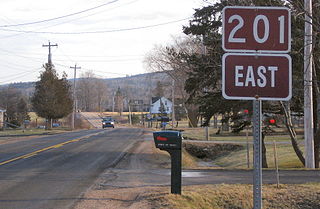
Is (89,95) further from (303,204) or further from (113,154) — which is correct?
(303,204)

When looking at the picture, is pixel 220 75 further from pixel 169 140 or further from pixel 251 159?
pixel 169 140

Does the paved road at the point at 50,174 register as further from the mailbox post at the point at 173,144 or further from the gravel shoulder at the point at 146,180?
the mailbox post at the point at 173,144

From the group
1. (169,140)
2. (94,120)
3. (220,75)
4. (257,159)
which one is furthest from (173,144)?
(94,120)

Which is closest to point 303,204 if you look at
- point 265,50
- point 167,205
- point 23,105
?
point 167,205

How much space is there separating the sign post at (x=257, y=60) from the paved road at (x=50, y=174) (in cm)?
A: 489

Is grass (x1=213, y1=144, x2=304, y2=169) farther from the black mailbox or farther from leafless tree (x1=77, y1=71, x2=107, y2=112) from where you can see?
leafless tree (x1=77, y1=71, x2=107, y2=112)

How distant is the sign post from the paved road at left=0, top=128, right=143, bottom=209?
4887mm

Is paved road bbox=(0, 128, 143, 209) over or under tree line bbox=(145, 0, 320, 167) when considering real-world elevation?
under

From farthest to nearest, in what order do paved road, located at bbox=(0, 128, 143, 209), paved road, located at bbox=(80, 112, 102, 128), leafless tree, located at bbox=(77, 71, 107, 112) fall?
1. leafless tree, located at bbox=(77, 71, 107, 112)
2. paved road, located at bbox=(80, 112, 102, 128)
3. paved road, located at bbox=(0, 128, 143, 209)

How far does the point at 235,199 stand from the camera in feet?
24.9

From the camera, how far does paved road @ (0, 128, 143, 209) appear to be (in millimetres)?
8336

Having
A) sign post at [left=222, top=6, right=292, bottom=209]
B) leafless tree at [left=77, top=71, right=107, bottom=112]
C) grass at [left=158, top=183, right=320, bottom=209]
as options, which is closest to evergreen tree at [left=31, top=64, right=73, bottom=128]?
grass at [left=158, top=183, right=320, bottom=209]

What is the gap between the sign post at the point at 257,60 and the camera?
3953mm

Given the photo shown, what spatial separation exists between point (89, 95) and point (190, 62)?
129m
